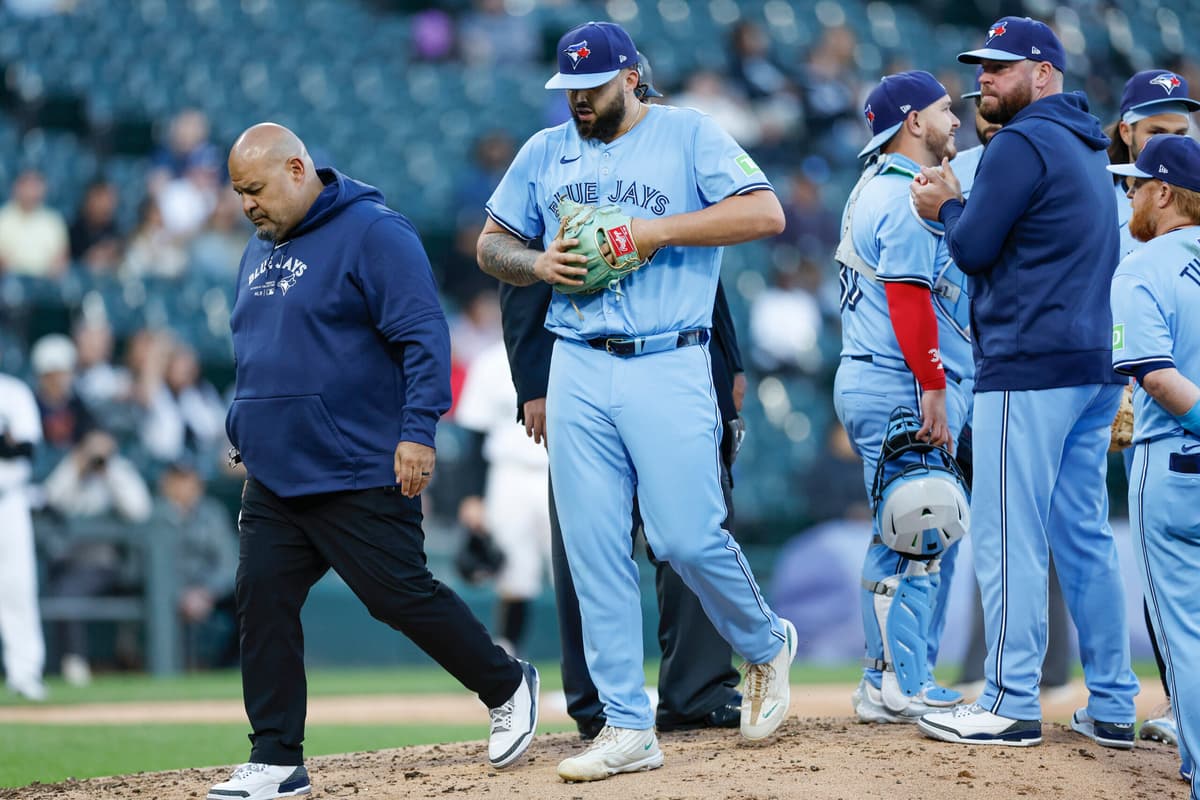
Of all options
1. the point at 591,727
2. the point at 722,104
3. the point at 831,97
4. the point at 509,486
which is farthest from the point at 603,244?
the point at 831,97

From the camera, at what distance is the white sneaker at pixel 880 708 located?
18.0 feet

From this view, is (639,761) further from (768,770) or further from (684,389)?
(684,389)

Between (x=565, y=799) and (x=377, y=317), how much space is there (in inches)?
61.8

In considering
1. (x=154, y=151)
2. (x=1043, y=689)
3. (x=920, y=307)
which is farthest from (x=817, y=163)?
(x=920, y=307)

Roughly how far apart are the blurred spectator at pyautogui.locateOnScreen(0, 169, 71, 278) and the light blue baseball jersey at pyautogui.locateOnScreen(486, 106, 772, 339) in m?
8.73

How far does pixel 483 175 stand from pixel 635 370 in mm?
9651

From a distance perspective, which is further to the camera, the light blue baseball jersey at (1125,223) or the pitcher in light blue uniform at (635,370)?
the light blue baseball jersey at (1125,223)

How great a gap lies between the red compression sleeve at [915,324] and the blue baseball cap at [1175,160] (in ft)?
3.16

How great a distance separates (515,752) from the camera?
5027 mm

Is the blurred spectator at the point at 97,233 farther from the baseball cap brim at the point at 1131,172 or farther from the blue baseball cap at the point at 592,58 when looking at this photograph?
the baseball cap brim at the point at 1131,172

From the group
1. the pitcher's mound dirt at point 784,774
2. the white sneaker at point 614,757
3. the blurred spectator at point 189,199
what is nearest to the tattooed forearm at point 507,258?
the white sneaker at point 614,757

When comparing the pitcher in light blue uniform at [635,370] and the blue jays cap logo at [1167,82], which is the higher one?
the blue jays cap logo at [1167,82]

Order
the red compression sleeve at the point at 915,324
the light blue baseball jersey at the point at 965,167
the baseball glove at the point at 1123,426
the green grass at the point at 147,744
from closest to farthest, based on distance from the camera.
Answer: the red compression sleeve at the point at 915,324 < the baseball glove at the point at 1123,426 < the light blue baseball jersey at the point at 965,167 < the green grass at the point at 147,744

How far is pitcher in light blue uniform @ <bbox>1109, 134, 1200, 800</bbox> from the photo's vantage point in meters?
4.30
